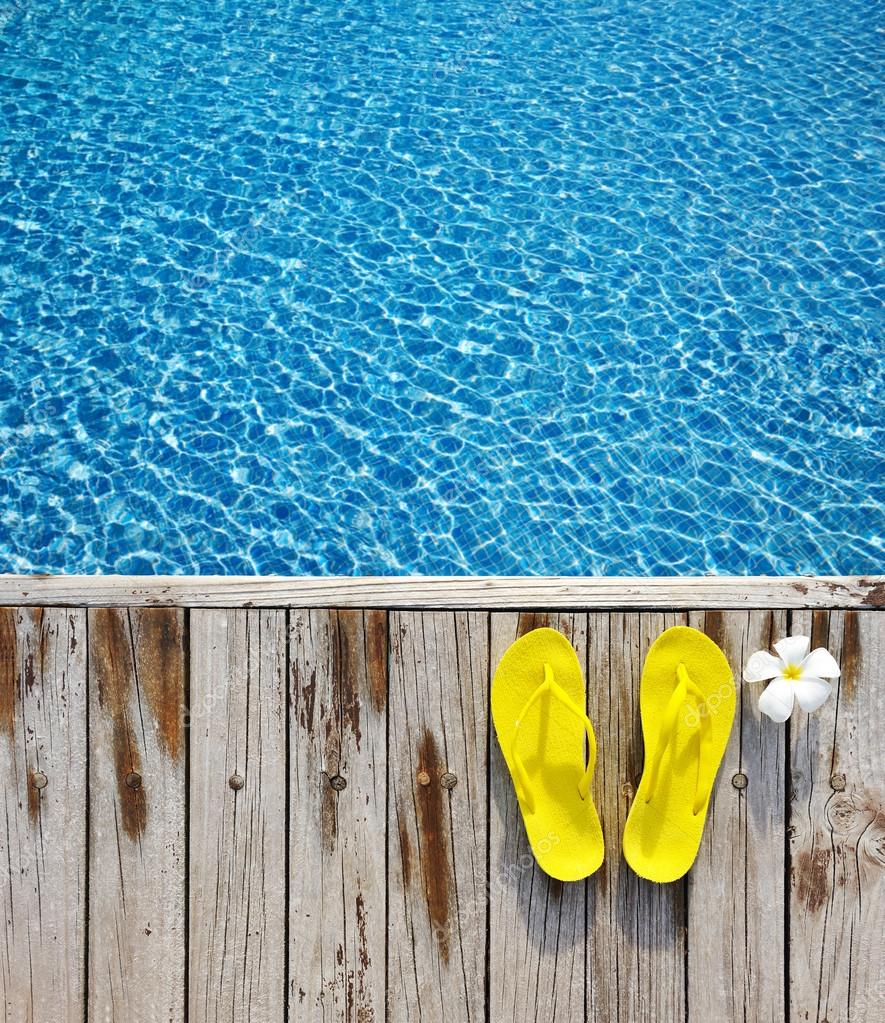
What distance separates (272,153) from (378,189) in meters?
0.58

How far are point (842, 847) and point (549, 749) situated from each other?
0.64m

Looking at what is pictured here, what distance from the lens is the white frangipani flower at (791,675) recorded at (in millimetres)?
1627

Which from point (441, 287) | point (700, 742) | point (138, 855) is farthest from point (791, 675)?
point (441, 287)

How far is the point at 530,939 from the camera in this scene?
1714 mm

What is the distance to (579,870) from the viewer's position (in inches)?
66.4

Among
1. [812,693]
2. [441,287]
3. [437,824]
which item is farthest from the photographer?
[441,287]

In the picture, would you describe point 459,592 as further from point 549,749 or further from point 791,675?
point 791,675

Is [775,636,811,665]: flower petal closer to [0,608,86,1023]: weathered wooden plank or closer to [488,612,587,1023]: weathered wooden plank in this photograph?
[488,612,587,1023]: weathered wooden plank

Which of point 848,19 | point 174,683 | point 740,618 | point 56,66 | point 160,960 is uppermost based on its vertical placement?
point 848,19

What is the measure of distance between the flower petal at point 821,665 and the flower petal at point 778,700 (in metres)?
0.05

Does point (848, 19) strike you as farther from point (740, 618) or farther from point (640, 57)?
point (740, 618)

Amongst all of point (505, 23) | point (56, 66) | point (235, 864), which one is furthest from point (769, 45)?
point (235, 864)

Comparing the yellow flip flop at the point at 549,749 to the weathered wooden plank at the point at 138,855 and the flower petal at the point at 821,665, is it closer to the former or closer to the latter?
the flower petal at the point at 821,665

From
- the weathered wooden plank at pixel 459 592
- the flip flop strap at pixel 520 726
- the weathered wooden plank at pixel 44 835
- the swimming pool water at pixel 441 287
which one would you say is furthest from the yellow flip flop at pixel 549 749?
the swimming pool water at pixel 441 287
